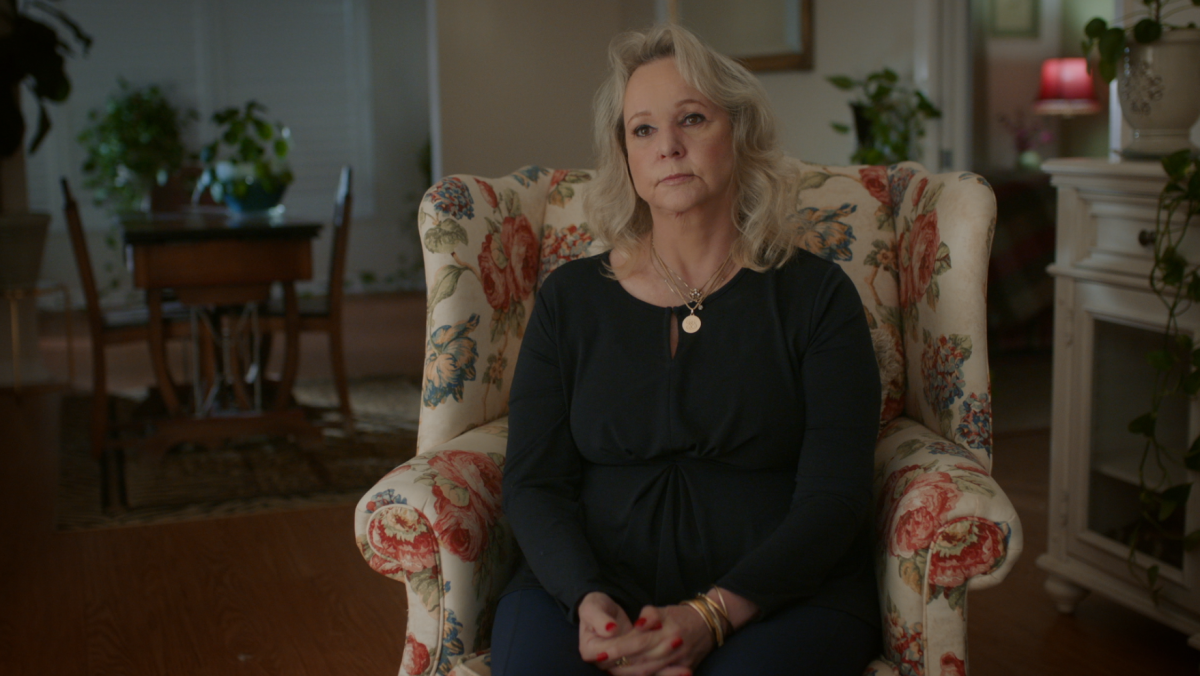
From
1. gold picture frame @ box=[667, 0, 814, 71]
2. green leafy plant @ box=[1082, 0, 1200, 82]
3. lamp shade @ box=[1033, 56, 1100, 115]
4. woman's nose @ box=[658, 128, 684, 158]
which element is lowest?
woman's nose @ box=[658, 128, 684, 158]

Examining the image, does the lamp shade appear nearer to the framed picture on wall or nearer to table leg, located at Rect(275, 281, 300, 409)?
the framed picture on wall

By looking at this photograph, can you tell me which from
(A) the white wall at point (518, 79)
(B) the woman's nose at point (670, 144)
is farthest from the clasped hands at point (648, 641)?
(A) the white wall at point (518, 79)

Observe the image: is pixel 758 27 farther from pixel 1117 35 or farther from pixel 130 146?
pixel 130 146

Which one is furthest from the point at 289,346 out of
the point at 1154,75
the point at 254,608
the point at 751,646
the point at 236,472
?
the point at 751,646

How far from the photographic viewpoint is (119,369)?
18.1ft

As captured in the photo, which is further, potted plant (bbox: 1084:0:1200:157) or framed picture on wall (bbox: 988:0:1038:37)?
framed picture on wall (bbox: 988:0:1038:37)

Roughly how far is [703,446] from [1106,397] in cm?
129

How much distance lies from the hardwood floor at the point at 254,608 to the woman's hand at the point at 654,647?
109cm

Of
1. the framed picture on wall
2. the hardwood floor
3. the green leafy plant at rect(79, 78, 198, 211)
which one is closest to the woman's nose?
the hardwood floor

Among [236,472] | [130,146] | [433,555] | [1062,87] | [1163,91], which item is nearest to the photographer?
[433,555]

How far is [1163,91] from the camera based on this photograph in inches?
83.3

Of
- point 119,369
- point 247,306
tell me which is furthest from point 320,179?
point 247,306

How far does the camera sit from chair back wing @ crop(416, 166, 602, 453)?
1.68 m

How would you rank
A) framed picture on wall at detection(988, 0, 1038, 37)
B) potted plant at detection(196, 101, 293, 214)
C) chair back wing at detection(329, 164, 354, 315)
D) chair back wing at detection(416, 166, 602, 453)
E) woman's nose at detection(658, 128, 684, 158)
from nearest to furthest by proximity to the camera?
woman's nose at detection(658, 128, 684, 158) → chair back wing at detection(416, 166, 602, 453) → chair back wing at detection(329, 164, 354, 315) → potted plant at detection(196, 101, 293, 214) → framed picture on wall at detection(988, 0, 1038, 37)
